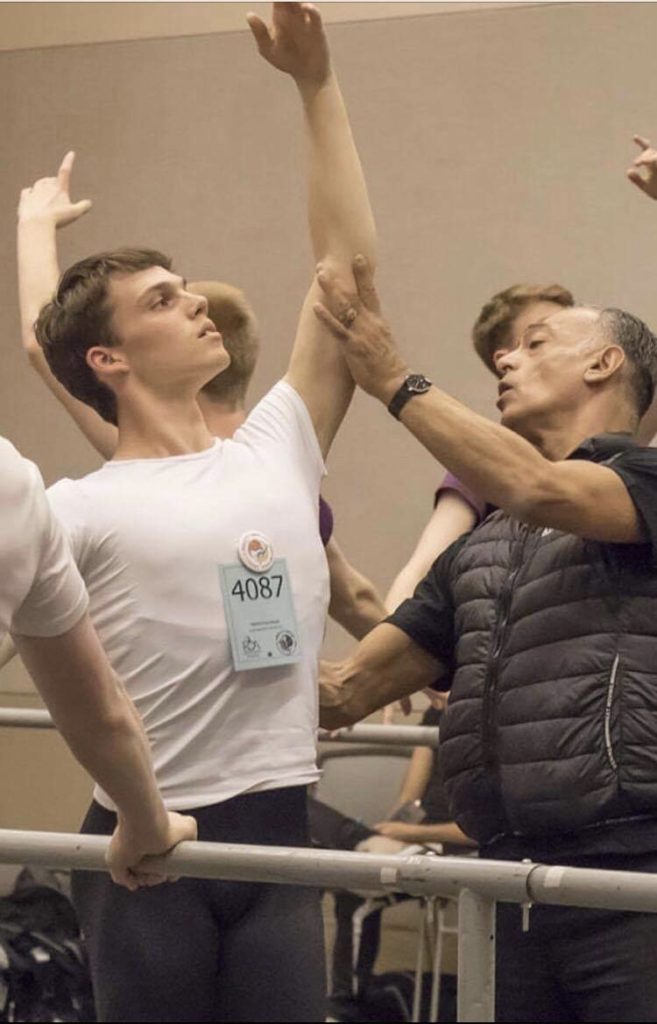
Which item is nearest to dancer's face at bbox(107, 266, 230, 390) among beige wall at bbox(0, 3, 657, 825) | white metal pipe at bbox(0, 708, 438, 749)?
white metal pipe at bbox(0, 708, 438, 749)

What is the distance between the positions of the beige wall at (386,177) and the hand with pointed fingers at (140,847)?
2994mm

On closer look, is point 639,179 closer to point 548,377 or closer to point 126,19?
point 548,377

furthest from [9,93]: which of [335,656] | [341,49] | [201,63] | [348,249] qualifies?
[348,249]

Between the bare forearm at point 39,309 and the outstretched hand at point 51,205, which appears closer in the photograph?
the bare forearm at point 39,309

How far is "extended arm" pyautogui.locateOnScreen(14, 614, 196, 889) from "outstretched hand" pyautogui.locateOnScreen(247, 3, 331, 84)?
101 centimetres

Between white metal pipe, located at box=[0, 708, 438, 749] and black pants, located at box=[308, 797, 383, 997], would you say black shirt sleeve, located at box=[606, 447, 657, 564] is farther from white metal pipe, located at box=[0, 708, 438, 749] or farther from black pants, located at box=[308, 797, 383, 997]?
black pants, located at box=[308, 797, 383, 997]

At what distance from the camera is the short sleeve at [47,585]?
1.18 meters

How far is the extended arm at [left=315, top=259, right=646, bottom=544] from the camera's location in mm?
2010

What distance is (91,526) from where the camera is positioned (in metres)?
1.94

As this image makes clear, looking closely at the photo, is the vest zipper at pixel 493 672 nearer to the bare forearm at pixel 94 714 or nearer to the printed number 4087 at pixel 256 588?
the printed number 4087 at pixel 256 588

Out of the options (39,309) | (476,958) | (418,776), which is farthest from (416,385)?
(418,776)

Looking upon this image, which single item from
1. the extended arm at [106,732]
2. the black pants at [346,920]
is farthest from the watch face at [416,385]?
the black pants at [346,920]

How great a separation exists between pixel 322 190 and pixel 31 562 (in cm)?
105

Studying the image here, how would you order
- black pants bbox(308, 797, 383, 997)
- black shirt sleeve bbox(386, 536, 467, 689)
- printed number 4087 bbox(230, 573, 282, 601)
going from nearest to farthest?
printed number 4087 bbox(230, 573, 282, 601) < black shirt sleeve bbox(386, 536, 467, 689) < black pants bbox(308, 797, 383, 997)
